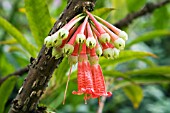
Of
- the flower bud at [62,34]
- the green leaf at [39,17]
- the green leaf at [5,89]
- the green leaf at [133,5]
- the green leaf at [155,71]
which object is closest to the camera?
the flower bud at [62,34]

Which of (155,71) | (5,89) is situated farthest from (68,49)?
(155,71)

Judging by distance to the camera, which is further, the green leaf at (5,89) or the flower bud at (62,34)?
the green leaf at (5,89)

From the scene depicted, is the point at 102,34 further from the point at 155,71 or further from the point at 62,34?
the point at 155,71

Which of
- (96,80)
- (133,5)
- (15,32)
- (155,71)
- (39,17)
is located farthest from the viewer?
(133,5)

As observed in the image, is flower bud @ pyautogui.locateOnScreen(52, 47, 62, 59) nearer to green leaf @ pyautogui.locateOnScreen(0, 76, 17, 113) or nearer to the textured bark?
the textured bark

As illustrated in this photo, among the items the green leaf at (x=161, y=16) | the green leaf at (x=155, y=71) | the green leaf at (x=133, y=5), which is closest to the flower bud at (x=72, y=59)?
the green leaf at (x=155, y=71)

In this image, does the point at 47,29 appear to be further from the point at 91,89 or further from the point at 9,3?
the point at 9,3

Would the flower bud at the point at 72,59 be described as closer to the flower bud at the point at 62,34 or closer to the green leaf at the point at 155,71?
the flower bud at the point at 62,34
